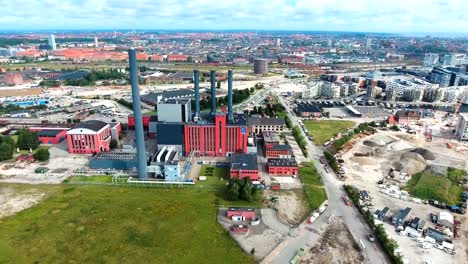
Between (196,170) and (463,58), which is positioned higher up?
(463,58)

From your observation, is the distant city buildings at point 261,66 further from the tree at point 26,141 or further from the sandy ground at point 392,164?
the tree at point 26,141

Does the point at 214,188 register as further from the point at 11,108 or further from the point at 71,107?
the point at 11,108

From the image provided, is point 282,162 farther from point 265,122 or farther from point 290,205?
point 265,122

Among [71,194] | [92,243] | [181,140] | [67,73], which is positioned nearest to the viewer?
[92,243]

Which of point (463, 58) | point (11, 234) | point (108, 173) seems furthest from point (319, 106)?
point (463, 58)

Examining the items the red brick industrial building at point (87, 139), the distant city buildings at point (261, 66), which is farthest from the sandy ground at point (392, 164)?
the distant city buildings at point (261, 66)

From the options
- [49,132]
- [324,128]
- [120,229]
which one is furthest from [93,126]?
[324,128]

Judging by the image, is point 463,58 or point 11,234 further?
point 463,58
